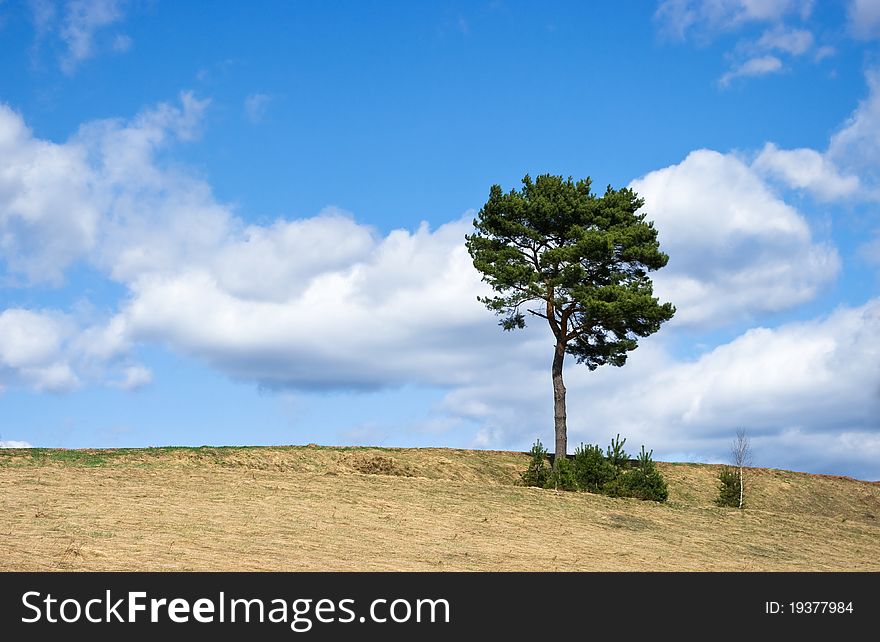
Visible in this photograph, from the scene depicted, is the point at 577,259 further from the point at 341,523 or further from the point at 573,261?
the point at 341,523

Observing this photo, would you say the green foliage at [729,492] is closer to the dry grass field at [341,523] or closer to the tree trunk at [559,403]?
the dry grass field at [341,523]

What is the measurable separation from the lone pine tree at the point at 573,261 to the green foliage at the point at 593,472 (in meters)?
6.74

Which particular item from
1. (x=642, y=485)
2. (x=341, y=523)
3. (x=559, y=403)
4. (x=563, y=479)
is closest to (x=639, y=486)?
(x=642, y=485)

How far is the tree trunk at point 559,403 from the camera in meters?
38.4

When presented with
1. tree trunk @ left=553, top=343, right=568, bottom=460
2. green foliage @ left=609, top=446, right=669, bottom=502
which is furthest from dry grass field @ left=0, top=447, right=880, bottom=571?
tree trunk @ left=553, top=343, right=568, bottom=460

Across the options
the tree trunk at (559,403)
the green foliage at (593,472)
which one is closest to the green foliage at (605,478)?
the green foliage at (593,472)

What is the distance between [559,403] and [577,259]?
6311 millimetres

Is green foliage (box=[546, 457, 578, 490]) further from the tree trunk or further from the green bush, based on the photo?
the tree trunk

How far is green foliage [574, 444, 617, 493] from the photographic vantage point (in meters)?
31.3

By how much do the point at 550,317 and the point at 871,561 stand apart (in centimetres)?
1741

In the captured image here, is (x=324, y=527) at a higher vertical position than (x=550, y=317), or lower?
lower
